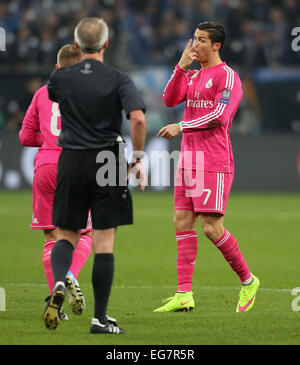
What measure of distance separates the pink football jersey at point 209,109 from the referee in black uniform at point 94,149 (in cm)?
136

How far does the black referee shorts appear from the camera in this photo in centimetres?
569

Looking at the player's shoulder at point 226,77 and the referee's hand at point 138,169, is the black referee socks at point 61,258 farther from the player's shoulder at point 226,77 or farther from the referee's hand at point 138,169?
the player's shoulder at point 226,77

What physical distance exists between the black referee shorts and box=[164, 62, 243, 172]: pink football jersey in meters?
1.42

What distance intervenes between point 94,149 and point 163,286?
3.14 metres

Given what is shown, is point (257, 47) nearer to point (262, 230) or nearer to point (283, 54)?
point (283, 54)

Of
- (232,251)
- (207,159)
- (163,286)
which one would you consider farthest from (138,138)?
(163,286)

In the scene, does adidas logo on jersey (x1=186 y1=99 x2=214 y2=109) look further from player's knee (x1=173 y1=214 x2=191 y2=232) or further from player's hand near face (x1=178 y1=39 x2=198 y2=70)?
player's knee (x1=173 y1=214 x2=191 y2=232)

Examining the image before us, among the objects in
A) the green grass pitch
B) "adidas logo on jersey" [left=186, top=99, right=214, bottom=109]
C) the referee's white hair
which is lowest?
the green grass pitch

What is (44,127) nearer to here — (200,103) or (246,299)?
(200,103)

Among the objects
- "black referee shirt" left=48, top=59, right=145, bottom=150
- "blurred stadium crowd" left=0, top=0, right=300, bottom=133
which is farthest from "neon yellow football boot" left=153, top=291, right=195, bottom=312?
"blurred stadium crowd" left=0, top=0, right=300, bottom=133

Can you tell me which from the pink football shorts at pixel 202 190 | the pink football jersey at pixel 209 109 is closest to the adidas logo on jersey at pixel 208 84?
the pink football jersey at pixel 209 109

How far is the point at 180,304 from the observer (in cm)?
695

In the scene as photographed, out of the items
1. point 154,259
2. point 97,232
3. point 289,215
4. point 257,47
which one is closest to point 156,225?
point 289,215

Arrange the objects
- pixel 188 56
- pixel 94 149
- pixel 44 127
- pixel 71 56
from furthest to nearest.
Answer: pixel 188 56 < pixel 44 127 < pixel 71 56 < pixel 94 149
